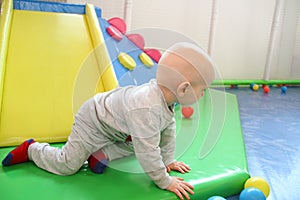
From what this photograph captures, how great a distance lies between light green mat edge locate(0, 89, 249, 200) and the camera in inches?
35.3

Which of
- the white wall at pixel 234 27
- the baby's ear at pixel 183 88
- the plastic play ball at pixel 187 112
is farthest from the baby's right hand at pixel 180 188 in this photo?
the white wall at pixel 234 27

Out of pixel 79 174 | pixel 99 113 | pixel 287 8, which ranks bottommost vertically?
pixel 79 174

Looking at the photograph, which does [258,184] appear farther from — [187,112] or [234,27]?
[234,27]

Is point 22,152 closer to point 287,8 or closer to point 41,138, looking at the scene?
point 41,138

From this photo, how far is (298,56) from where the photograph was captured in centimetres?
382

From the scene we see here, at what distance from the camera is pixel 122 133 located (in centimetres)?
100

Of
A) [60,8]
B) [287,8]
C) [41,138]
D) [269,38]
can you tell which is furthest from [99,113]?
[287,8]

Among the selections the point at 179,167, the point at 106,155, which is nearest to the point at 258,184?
the point at 179,167

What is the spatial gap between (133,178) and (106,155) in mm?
129

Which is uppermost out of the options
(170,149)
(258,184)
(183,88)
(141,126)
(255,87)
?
(183,88)

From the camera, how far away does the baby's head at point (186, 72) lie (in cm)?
84

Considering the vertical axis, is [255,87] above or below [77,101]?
below

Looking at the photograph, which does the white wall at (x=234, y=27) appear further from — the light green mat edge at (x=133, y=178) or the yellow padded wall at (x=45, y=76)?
the light green mat edge at (x=133, y=178)

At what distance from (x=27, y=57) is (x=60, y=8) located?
0.42 m
